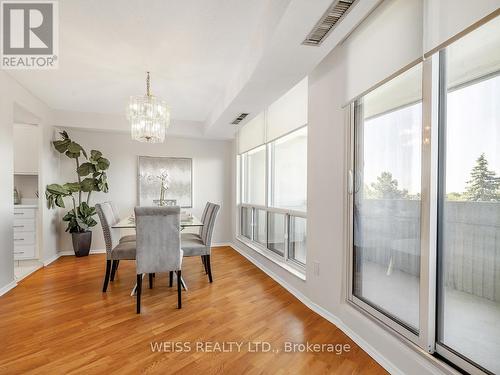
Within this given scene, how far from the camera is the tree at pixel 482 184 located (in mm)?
1264

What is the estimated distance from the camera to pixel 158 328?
7.54 feet

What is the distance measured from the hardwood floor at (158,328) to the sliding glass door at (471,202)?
26.6 inches

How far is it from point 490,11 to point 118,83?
145 inches

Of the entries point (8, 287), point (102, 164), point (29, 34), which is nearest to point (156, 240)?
point (8, 287)

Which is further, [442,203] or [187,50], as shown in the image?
[187,50]

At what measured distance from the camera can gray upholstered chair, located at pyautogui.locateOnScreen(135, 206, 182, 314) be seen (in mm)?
2615

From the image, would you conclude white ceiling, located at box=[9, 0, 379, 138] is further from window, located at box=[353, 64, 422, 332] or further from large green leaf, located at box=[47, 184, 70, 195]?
large green leaf, located at box=[47, 184, 70, 195]

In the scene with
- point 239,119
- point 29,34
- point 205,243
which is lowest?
point 205,243

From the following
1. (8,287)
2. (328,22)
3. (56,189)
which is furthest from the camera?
(56,189)

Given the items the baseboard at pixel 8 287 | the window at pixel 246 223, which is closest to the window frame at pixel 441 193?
the window at pixel 246 223

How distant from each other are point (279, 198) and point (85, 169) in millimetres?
3477

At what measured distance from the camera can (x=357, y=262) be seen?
2.23 meters

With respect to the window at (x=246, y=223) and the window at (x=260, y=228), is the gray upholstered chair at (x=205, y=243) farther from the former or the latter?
the window at (x=246, y=223)

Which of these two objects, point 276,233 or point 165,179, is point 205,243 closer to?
point 276,233
